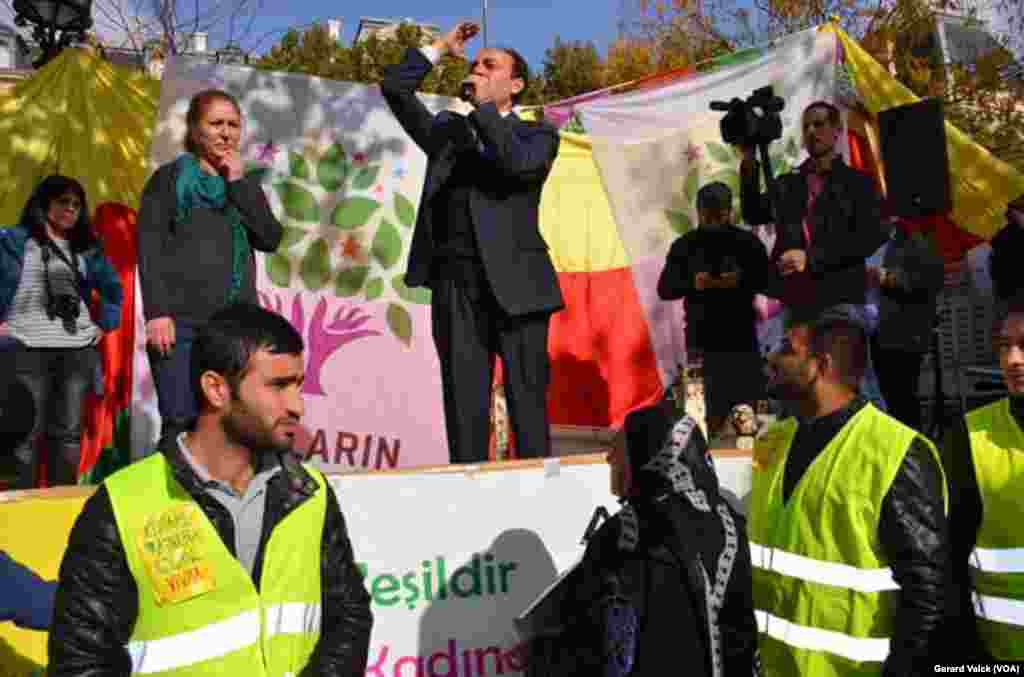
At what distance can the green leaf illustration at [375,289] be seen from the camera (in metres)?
6.79

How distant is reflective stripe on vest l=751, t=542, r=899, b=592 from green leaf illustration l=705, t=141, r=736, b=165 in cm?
514

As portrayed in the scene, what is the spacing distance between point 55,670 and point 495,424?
4141 millimetres

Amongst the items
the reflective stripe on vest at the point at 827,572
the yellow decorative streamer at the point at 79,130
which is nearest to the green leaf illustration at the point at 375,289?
the yellow decorative streamer at the point at 79,130

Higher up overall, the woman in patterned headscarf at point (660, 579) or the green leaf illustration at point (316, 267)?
the green leaf illustration at point (316, 267)

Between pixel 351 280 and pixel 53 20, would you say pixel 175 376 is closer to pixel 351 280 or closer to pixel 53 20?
pixel 351 280

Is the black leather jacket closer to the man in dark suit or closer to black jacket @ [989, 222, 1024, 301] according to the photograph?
the man in dark suit

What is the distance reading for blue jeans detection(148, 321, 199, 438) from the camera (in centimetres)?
365

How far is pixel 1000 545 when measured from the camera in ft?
8.16

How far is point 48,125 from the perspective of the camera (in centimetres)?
653

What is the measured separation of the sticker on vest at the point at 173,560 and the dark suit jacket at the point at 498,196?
2.04 m

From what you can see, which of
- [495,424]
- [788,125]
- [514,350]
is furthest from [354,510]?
[788,125]

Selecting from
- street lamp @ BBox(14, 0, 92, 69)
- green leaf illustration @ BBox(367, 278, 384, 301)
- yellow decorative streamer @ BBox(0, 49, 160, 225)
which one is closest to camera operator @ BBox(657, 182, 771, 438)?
green leaf illustration @ BBox(367, 278, 384, 301)

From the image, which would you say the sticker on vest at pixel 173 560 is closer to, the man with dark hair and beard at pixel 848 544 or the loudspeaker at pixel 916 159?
the man with dark hair and beard at pixel 848 544

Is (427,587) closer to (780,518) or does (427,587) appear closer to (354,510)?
(354,510)
